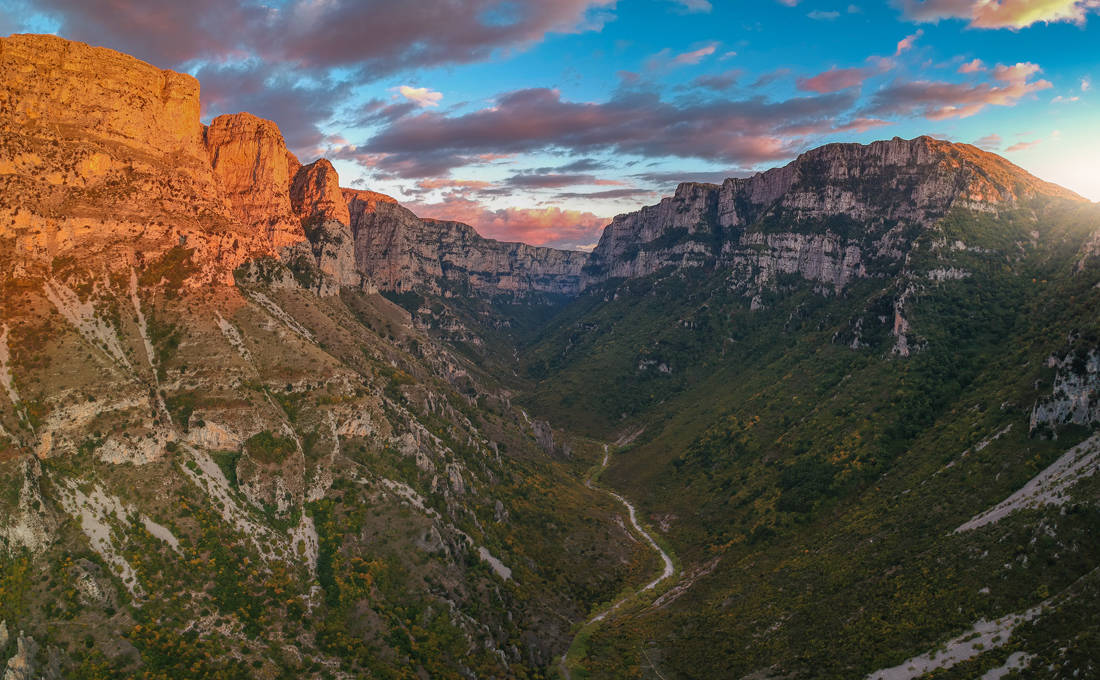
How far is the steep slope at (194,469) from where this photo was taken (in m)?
87.1

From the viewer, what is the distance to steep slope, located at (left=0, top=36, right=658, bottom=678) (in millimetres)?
87062

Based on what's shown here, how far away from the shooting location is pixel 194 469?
106562 millimetres

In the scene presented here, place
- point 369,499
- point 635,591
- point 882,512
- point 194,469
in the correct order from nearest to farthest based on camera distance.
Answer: point 194,469 < point 369,499 < point 882,512 < point 635,591

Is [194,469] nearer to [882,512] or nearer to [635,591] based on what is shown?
[635,591]

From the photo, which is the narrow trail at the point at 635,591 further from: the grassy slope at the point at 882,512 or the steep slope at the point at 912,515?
the grassy slope at the point at 882,512

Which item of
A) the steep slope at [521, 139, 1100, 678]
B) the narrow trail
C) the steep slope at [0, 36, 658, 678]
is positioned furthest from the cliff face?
the steep slope at [521, 139, 1100, 678]

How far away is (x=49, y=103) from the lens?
460 ft

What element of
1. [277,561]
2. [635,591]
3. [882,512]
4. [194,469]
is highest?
[194,469]

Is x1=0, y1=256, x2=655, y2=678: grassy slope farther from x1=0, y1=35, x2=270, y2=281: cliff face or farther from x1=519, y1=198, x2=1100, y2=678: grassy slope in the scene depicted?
x1=519, y1=198, x2=1100, y2=678: grassy slope

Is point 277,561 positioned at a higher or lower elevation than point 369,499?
lower

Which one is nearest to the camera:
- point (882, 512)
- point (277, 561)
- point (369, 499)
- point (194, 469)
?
point (277, 561)

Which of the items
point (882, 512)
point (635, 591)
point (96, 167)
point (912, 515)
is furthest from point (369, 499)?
point (912, 515)

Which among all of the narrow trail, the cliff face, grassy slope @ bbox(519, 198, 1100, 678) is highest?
the cliff face

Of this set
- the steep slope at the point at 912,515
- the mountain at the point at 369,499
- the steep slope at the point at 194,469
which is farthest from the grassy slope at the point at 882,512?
the steep slope at the point at 194,469
